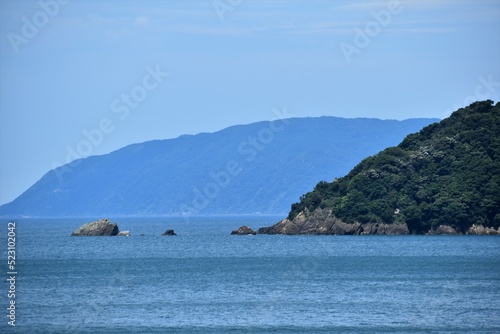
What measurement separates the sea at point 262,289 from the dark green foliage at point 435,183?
928 centimetres

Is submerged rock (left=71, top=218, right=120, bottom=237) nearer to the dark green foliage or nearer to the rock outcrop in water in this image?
the rock outcrop in water

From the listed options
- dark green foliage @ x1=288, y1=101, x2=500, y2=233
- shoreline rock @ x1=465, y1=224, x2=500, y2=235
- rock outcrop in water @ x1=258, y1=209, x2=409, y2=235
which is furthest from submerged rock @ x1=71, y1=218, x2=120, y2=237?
shoreline rock @ x1=465, y1=224, x2=500, y2=235

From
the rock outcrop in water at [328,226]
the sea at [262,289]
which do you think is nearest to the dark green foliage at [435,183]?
the rock outcrop in water at [328,226]

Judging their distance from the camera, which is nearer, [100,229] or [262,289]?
[262,289]

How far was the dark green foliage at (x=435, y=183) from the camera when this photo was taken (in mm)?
133000

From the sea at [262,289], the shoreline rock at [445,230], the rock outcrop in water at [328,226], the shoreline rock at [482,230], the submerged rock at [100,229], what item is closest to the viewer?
the sea at [262,289]

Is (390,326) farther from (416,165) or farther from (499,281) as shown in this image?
(416,165)

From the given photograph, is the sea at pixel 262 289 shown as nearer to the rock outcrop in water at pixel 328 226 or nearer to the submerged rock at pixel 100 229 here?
the rock outcrop in water at pixel 328 226

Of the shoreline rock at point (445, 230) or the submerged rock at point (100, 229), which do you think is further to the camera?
the submerged rock at point (100, 229)

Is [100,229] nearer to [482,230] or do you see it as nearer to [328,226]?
[328,226]

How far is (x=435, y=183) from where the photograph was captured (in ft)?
455

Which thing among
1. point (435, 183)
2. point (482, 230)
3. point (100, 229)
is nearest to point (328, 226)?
point (435, 183)

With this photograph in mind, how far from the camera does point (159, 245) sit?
135 meters

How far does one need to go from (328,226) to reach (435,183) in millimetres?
16856
